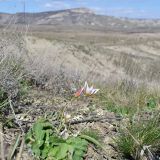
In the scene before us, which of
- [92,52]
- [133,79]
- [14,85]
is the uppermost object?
[14,85]

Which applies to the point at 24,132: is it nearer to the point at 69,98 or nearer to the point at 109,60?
the point at 69,98

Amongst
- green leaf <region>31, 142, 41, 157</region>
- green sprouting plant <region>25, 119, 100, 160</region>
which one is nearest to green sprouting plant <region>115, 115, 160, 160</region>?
green sprouting plant <region>25, 119, 100, 160</region>

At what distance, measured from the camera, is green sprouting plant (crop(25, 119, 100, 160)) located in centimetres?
360

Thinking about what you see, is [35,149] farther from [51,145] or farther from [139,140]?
[139,140]

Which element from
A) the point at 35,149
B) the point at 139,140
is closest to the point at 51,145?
the point at 35,149

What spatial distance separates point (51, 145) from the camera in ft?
12.0

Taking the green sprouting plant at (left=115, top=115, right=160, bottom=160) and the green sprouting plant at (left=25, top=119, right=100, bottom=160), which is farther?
the green sprouting plant at (left=115, top=115, right=160, bottom=160)

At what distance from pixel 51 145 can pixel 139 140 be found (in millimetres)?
692

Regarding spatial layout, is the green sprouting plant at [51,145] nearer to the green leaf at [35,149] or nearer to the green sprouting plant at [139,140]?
the green leaf at [35,149]

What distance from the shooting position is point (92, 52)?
4878 cm

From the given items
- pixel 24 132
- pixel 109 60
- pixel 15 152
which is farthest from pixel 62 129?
pixel 109 60

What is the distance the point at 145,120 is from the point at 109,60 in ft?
131

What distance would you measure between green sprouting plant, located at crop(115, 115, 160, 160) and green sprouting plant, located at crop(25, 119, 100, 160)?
311 mm

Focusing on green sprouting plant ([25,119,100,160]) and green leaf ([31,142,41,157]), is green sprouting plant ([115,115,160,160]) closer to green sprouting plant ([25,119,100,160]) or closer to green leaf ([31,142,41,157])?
green sprouting plant ([25,119,100,160])
